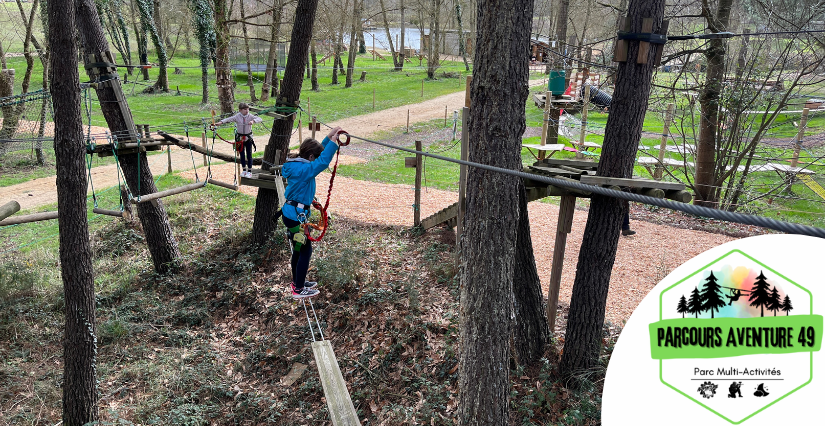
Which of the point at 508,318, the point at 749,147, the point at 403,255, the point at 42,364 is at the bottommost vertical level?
the point at 42,364

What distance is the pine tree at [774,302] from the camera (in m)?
2.02

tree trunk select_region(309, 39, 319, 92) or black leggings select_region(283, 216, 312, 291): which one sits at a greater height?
tree trunk select_region(309, 39, 319, 92)

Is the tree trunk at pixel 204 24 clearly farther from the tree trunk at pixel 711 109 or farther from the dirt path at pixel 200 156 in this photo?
the tree trunk at pixel 711 109

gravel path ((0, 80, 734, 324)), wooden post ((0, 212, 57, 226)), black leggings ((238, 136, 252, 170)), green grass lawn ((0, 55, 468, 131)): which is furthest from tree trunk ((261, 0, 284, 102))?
wooden post ((0, 212, 57, 226))

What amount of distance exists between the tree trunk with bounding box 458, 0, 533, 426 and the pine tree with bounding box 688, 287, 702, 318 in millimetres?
1672

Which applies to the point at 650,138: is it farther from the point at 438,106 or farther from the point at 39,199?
the point at 39,199

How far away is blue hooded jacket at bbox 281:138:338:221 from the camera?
5.53 metres

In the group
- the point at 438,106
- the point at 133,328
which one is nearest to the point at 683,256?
the point at 133,328

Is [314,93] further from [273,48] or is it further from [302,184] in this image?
[302,184]

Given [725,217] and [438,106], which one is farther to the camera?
[438,106]

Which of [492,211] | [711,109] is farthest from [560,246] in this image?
[711,109]

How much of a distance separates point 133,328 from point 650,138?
1679 cm

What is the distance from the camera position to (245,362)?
23.2ft

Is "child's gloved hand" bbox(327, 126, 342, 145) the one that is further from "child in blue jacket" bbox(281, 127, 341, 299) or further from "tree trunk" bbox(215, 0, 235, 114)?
"tree trunk" bbox(215, 0, 235, 114)
